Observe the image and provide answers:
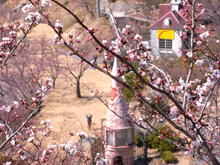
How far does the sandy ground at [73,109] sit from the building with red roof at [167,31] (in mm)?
4901

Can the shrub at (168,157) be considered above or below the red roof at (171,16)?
below

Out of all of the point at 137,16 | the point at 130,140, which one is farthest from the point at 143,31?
the point at 130,140

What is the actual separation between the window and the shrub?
12298 millimetres

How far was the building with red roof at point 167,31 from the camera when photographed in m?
25.0

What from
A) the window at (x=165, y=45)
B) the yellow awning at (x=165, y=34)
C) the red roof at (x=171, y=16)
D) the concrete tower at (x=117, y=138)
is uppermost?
the red roof at (x=171, y=16)

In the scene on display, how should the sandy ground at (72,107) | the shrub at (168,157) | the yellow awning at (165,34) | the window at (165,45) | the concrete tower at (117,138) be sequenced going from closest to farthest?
the concrete tower at (117,138)
the shrub at (168,157)
the sandy ground at (72,107)
the yellow awning at (165,34)
the window at (165,45)

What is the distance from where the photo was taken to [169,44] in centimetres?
2588

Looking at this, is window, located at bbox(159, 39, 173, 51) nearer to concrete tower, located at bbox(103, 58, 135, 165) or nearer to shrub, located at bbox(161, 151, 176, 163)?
shrub, located at bbox(161, 151, 176, 163)

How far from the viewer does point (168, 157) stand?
14.7 metres

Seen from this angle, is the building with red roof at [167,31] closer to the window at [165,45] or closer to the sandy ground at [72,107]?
the window at [165,45]

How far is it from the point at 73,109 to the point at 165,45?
9.01 m

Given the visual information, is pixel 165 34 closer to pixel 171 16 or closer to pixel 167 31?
pixel 167 31

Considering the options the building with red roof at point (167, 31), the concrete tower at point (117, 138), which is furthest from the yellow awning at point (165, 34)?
the concrete tower at point (117, 138)

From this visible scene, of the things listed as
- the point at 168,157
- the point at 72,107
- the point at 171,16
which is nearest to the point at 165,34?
the point at 171,16
